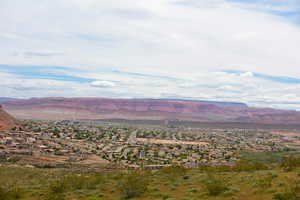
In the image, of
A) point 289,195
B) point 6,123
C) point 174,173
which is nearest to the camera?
point 289,195

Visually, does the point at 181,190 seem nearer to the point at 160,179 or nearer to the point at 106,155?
the point at 160,179

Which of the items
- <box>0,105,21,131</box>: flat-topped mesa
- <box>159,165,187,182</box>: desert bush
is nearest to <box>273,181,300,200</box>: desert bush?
<box>159,165,187,182</box>: desert bush

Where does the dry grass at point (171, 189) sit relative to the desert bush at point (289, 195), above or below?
below

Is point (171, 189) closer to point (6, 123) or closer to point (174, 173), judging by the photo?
point (174, 173)

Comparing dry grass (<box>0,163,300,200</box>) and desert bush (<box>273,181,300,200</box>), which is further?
dry grass (<box>0,163,300,200</box>)

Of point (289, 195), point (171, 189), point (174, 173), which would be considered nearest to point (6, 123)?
point (174, 173)

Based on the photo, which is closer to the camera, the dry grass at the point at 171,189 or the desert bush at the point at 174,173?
the dry grass at the point at 171,189

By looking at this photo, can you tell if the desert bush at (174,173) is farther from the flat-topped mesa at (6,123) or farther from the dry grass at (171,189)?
the flat-topped mesa at (6,123)

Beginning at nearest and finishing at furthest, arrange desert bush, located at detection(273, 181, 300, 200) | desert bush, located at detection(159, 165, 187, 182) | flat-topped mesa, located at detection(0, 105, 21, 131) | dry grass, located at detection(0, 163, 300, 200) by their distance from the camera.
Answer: desert bush, located at detection(273, 181, 300, 200) < dry grass, located at detection(0, 163, 300, 200) < desert bush, located at detection(159, 165, 187, 182) < flat-topped mesa, located at detection(0, 105, 21, 131)

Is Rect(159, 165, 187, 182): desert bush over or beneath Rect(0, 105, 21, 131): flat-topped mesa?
beneath

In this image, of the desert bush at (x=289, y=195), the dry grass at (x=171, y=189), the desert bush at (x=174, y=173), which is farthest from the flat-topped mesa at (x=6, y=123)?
the desert bush at (x=289, y=195)

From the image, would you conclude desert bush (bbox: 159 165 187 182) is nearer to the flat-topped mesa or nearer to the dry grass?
the dry grass

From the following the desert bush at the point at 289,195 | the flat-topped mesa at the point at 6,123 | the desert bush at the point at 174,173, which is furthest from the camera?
the flat-topped mesa at the point at 6,123
